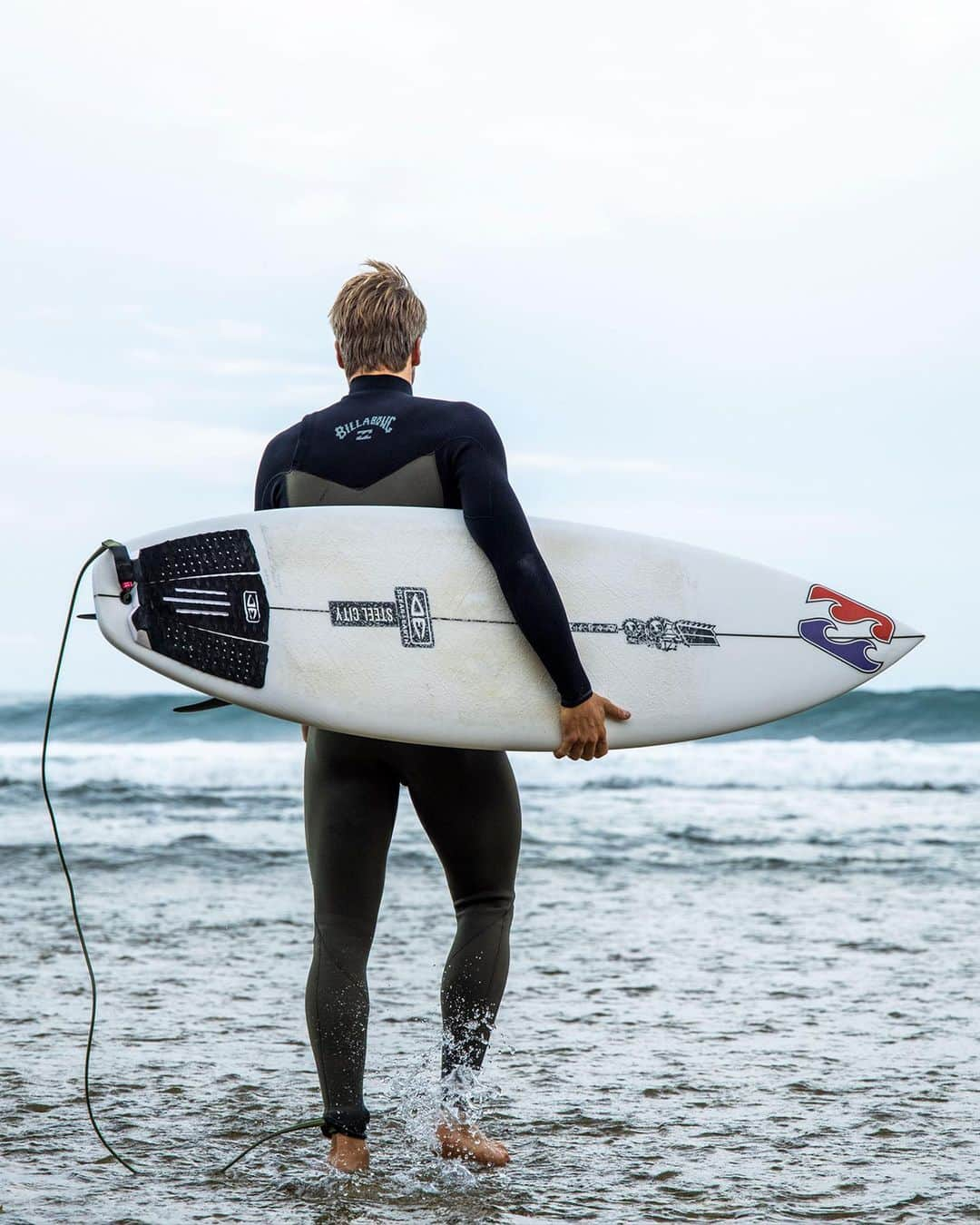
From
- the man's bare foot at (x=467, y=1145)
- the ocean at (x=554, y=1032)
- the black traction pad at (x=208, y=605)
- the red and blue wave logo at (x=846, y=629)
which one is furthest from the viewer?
the red and blue wave logo at (x=846, y=629)

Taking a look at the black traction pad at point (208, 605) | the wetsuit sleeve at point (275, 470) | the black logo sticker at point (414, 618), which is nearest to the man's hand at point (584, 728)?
the black logo sticker at point (414, 618)

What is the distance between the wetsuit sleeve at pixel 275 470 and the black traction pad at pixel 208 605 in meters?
0.09

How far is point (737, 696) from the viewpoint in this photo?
2.91 meters

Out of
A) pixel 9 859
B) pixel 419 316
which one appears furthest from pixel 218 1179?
pixel 9 859

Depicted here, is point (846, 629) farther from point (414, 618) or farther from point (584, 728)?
point (414, 618)

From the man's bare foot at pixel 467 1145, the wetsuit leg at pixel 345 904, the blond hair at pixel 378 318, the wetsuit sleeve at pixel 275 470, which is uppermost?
the blond hair at pixel 378 318

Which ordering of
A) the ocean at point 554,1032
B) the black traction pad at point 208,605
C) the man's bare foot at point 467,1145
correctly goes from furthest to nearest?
the black traction pad at point 208,605 → the man's bare foot at point 467,1145 → the ocean at point 554,1032

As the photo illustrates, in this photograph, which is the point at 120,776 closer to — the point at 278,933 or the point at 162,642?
the point at 278,933

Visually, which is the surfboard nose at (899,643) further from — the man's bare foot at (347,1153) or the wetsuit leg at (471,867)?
the man's bare foot at (347,1153)

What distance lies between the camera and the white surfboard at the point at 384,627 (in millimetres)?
2486

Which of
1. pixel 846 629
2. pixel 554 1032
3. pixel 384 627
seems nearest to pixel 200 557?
pixel 384 627

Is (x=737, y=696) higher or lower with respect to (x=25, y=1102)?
higher

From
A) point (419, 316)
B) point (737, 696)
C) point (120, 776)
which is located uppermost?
point (419, 316)

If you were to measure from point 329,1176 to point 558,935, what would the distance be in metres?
2.57
